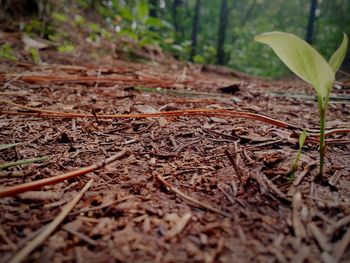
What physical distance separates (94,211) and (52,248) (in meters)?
0.16

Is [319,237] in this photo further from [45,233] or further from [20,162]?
[20,162]

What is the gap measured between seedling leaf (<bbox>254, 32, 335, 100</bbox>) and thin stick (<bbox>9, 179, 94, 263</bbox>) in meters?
0.75

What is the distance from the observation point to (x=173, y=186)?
0.88m

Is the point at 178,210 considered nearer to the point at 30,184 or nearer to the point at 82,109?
the point at 30,184

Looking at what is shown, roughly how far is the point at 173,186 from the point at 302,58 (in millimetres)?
576

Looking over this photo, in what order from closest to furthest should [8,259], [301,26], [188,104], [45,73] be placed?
[8,259] < [188,104] < [45,73] < [301,26]

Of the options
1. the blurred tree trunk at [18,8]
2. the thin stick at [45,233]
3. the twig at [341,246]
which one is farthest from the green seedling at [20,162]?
the blurred tree trunk at [18,8]

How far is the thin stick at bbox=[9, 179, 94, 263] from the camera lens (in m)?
0.58

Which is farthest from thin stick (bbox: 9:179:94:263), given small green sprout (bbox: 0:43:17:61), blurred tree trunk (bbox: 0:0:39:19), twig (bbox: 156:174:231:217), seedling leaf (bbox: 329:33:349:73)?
blurred tree trunk (bbox: 0:0:39:19)

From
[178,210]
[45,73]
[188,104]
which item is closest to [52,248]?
[178,210]

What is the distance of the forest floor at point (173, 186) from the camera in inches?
25.0

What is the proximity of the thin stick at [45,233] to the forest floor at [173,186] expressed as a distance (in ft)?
0.04

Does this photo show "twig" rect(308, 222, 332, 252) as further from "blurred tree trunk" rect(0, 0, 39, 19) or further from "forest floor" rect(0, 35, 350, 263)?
"blurred tree trunk" rect(0, 0, 39, 19)

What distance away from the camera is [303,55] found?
29.8 inches
